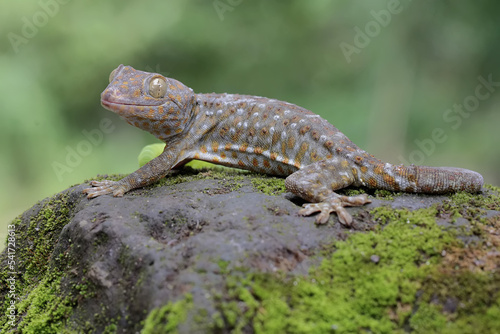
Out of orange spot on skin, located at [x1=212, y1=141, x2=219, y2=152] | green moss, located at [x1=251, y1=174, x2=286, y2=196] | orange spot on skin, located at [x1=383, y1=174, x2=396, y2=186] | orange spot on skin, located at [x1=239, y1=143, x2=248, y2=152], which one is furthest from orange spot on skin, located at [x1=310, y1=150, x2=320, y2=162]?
orange spot on skin, located at [x1=212, y1=141, x2=219, y2=152]

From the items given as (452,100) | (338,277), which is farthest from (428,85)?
(338,277)

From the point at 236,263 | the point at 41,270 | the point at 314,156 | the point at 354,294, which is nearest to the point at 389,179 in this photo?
the point at 314,156

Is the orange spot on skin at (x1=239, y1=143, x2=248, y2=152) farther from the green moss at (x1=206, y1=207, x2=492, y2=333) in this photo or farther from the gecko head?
the green moss at (x1=206, y1=207, x2=492, y2=333)

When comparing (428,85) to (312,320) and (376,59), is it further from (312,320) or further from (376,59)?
(312,320)

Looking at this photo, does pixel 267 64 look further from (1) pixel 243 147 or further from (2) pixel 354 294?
(2) pixel 354 294

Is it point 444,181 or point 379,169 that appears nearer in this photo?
point 444,181

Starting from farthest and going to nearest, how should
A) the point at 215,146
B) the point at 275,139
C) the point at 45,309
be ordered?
the point at 215,146 → the point at 275,139 → the point at 45,309
